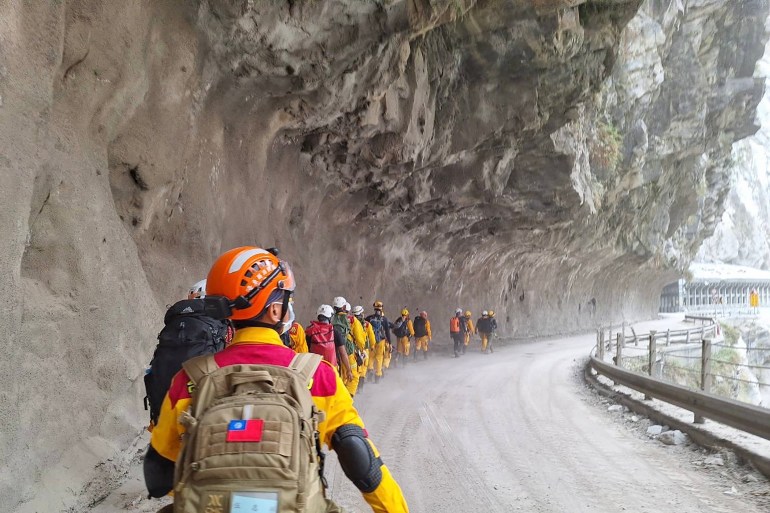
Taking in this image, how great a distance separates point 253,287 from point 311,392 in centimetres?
51

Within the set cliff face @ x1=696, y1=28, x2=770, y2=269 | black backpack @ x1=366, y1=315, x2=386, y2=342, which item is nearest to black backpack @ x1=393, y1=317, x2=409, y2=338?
black backpack @ x1=366, y1=315, x2=386, y2=342

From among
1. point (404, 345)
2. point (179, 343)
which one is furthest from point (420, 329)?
point (179, 343)

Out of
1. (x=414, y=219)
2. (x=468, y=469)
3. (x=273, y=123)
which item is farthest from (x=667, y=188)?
A: (x=468, y=469)

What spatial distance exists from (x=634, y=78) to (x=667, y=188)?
1169 cm

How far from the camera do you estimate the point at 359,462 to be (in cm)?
198

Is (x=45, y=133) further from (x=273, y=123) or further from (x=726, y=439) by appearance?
(x=726, y=439)

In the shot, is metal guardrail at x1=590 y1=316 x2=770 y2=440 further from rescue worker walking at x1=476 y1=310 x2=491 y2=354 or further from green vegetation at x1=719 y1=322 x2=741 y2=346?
green vegetation at x1=719 y1=322 x2=741 y2=346

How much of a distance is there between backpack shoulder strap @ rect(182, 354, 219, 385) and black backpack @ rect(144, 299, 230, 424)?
183 cm

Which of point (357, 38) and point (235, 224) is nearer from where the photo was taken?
point (357, 38)

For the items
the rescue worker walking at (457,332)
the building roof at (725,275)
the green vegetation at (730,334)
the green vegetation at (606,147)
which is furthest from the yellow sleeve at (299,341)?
the building roof at (725,275)

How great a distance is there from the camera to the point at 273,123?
10734mm

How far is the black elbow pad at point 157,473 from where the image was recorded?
80.4 inches

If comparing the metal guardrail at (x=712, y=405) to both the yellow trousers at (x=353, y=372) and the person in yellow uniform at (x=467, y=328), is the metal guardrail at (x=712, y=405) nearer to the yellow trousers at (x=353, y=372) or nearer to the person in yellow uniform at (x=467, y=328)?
the yellow trousers at (x=353, y=372)

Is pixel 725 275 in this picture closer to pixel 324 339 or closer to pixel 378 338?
pixel 378 338
